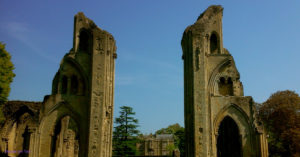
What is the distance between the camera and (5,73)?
66.7 ft

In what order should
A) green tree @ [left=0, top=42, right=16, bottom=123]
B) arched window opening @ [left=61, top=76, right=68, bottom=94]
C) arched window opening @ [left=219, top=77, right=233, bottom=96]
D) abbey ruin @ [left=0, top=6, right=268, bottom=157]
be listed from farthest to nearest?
green tree @ [left=0, top=42, right=16, bottom=123] → arched window opening @ [left=61, top=76, right=68, bottom=94] → arched window opening @ [left=219, top=77, right=233, bottom=96] → abbey ruin @ [left=0, top=6, right=268, bottom=157]

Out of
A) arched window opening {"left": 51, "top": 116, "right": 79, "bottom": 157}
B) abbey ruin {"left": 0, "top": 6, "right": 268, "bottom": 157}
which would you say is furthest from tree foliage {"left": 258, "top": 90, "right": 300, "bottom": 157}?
arched window opening {"left": 51, "top": 116, "right": 79, "bottom": 157}

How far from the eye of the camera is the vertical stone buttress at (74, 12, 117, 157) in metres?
17.5

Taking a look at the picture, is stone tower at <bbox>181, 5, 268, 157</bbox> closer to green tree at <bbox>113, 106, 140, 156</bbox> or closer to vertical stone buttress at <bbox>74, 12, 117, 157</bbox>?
vertical stone buttress at <bbox>74, 12, 117, 157</bbox>

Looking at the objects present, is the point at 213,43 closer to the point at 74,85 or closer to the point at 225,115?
the point at 225,115

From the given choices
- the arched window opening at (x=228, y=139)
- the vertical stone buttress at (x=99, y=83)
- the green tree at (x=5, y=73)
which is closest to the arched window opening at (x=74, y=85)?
the vertical stone buttress at (x=99, y=83)

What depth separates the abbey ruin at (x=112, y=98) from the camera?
1738 centimetres

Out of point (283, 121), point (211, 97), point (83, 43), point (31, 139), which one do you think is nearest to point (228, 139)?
point (211, 97)

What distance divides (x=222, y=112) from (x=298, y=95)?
1404 cm

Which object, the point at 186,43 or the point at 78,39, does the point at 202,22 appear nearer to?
the point at 186,43

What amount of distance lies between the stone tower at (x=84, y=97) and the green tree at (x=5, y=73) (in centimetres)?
358

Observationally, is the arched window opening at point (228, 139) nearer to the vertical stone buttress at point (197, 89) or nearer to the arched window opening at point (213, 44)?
the vertical stone buttress at point (197, 89)

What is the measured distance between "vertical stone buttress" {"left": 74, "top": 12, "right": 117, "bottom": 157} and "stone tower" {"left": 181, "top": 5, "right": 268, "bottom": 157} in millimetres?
4631

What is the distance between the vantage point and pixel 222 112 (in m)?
18.0
